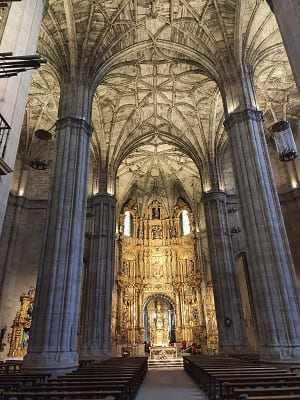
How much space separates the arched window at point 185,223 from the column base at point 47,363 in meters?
22.9

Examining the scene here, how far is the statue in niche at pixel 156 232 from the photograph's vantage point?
105 feet

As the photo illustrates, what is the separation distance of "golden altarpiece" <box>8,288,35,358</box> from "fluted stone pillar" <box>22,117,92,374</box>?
9361mm

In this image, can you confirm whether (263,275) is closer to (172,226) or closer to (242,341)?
(242,341)

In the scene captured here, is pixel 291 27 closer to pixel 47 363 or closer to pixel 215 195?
pixel 47 363

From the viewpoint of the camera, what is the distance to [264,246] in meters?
11.6

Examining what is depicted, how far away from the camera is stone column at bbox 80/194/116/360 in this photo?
18.3 metres

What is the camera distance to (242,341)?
17688 mm

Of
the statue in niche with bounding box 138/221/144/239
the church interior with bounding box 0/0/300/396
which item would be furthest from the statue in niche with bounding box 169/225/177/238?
the statue in niche with bounding box 138/221/144/239

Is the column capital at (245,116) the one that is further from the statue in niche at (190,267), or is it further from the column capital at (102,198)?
the statue in niche at (190,267)

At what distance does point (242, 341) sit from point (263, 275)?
8.64 metres

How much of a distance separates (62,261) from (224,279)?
11.8m

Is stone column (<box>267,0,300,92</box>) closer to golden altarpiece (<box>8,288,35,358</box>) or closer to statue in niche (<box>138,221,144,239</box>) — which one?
golden altarpiece (<box>8,288,35,358</box>)

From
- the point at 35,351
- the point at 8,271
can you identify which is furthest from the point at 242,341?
the point at 8,271

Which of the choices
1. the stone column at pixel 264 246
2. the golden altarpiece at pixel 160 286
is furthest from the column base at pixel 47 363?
the golden altarpiece at pixel 160 286
